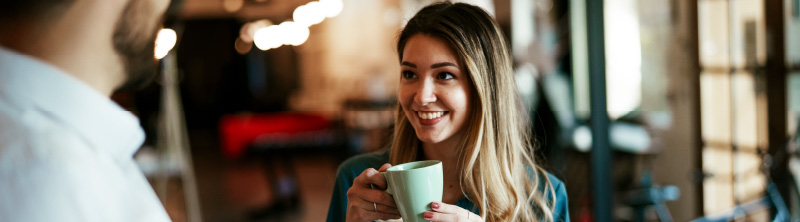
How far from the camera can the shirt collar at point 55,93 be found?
420mm

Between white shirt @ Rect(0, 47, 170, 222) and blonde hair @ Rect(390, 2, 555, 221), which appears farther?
blonde hair @ Rect(390, 2, 555, 221)

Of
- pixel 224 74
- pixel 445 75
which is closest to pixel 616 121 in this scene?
pixel 445 75

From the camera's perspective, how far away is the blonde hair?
0.94 m

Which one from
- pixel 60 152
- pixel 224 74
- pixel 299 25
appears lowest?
pixel 60 152

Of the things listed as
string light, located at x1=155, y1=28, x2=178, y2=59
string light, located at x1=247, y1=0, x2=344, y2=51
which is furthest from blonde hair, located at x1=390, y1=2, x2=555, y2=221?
string light, located at x1=247, y1=0, x2=344, y2=51

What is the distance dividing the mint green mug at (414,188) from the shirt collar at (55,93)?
39 cm

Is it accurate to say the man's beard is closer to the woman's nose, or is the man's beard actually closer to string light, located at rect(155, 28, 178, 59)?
string light, located at rect(155, 28, 178, 59)

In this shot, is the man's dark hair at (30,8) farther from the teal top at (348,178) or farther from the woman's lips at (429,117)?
the teal top at (348,178)

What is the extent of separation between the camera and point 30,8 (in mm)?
423

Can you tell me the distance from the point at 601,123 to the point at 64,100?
1860 millimetres

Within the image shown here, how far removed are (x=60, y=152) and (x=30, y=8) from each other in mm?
106

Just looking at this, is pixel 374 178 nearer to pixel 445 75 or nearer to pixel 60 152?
pixel 445 75

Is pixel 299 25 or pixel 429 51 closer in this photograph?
pixel 429 51

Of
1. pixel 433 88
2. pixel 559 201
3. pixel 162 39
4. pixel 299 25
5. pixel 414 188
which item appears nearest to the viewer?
pixel 162 39
